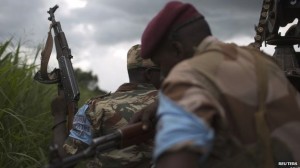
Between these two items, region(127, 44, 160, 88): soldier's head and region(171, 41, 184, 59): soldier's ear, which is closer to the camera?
region(171, 41, 184, 59): soldier's ear

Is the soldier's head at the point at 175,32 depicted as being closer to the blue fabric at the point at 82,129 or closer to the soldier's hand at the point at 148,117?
the soldier's hand at the point at 148,117

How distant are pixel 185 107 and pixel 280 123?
422mm

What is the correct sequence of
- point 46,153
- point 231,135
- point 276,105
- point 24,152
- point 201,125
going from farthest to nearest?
1. point 46,153
2. point 24,152
3. point 276,105
4. point 231,135
5. point 201,125

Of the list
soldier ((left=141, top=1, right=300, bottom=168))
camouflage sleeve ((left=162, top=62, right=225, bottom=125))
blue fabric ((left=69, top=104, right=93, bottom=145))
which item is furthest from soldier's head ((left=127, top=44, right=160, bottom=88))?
camouflage sleeve ((left=162, top=62, right=225, bottom=125))

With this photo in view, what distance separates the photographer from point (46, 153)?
4008mm

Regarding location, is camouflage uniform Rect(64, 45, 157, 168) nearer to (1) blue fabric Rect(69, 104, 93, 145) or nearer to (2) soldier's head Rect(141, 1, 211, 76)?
(1) blue fabric Rect(69, 104, 93, 145)

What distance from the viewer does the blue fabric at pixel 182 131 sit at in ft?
4.50

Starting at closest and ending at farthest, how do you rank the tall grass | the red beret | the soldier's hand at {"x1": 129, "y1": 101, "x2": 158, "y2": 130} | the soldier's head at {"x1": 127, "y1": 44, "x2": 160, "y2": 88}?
1. the red beret
2. the soldier's hand at {"x1": 129, "y1": 101, "x2": 158, "y2": 130}
3. the soldier's head at {"x1": 127, "y1": 44, "x2": 160, "y2": 88}
4. the tall grass

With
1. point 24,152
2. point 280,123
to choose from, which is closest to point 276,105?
point 280,123

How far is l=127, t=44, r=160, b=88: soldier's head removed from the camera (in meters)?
2.88

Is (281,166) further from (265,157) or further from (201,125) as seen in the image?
(201,125)

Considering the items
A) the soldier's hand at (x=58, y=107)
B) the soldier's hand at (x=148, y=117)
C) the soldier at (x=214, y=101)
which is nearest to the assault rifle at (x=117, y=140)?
the soldier's hand at (x=148, y=117)

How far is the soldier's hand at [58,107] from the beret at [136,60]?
1.90 ft

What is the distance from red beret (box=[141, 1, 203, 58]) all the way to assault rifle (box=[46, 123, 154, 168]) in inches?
15.7
